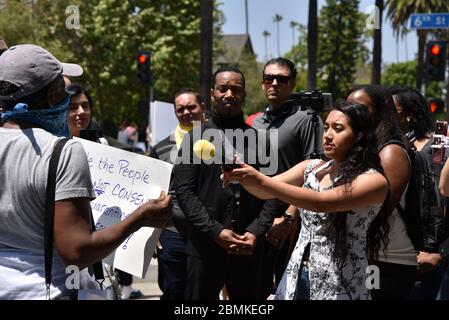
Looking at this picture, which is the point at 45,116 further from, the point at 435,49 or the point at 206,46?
the point at 435,49

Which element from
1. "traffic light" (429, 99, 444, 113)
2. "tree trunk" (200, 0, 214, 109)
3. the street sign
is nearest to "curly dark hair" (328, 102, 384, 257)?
the street sign

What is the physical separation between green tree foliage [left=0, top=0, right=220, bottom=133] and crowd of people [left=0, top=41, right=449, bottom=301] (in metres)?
24.7

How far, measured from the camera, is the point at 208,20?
1495cm

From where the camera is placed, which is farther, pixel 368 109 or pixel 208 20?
pixel 208 20

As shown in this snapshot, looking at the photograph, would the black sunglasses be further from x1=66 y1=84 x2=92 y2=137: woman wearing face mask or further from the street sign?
the street sign

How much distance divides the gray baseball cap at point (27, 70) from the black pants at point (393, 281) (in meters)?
1.85

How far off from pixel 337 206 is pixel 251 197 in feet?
4.95

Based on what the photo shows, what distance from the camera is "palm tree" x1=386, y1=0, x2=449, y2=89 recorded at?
36312 mm

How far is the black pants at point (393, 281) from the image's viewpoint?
369cm

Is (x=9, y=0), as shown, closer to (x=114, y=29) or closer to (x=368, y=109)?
(x=114, y=29)

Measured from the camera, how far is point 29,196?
2621 millimetres

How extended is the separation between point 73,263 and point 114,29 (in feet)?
95.2

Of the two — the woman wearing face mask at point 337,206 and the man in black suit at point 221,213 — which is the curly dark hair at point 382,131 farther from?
the man in black suit at point 221,213
